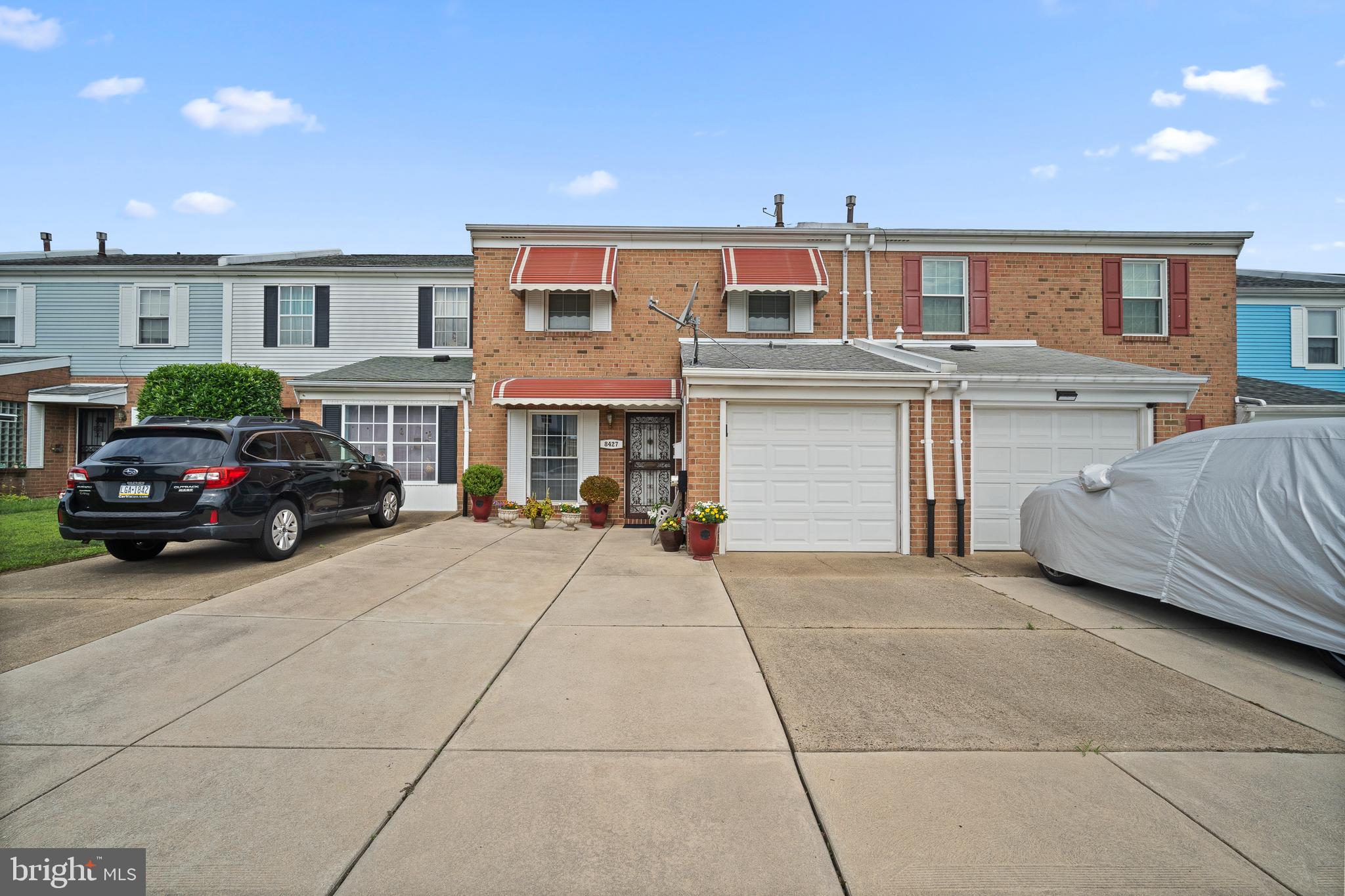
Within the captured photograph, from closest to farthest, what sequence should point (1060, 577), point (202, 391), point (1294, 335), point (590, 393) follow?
point (1060, 577)
point (590, 393)
point (202, 391)
point (1294, 335)

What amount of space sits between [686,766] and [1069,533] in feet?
18.0

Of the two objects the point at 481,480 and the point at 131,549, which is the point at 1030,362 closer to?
the point at 481,480

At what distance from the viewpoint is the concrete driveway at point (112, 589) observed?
448cm

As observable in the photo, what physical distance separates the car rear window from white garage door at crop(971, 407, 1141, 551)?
9901mm

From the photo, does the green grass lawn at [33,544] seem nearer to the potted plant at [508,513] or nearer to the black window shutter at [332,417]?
the black window shutter at [332,417]

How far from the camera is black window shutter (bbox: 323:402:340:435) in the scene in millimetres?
12320

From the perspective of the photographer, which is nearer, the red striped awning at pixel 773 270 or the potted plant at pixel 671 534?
the potted plant at pixel 671 534

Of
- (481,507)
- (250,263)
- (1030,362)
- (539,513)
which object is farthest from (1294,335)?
(250,263)

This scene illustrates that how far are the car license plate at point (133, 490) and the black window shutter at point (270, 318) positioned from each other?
10.2m

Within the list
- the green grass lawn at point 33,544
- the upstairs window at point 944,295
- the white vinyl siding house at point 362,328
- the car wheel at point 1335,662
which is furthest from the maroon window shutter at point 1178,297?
the green grass lawn at point 33,544

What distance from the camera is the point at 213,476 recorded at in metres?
6.39

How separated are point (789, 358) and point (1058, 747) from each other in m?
7.15

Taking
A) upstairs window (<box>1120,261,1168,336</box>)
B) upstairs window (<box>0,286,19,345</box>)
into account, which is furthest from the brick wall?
upstairs window (<box>0,286,19,345</box>)

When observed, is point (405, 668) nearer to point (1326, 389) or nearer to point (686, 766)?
point (686, 766)
